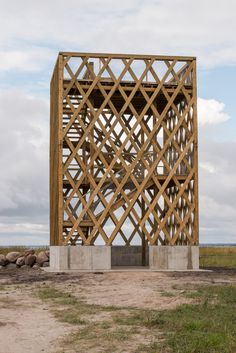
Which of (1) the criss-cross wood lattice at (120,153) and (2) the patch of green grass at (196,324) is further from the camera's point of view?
(1) the criss-cross wood lattice at (120,153)

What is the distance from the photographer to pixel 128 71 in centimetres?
3903

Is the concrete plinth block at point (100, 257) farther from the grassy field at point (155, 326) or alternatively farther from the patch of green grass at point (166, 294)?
the grassy field at point (155, 326)

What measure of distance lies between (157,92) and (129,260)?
12.5 meters

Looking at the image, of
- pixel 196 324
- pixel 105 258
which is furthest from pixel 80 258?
pixel 196 324

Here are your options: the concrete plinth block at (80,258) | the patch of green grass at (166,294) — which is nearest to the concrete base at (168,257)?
the concrete plinth block at (80,258)

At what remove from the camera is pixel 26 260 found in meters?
46.0

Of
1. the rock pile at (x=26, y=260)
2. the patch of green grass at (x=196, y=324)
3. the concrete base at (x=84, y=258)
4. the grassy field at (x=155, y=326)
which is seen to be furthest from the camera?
the rock pile at (x=26, y=260)

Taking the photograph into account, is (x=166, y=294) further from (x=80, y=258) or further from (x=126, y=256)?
(x=126, y=256)

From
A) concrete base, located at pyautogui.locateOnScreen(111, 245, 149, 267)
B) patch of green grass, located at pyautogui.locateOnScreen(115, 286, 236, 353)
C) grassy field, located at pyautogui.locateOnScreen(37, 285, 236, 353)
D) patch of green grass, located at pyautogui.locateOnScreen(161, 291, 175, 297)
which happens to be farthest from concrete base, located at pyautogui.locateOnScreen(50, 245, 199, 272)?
patch of green grass, located at pyautogui.locateOnScreen(115, 286, 236, 353)

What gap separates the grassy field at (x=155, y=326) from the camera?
14.1 metres

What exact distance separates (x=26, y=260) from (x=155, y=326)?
99.6 ft

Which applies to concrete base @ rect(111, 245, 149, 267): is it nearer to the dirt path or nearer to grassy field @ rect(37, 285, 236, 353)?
the dirt path

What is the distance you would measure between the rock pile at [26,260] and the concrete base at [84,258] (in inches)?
301

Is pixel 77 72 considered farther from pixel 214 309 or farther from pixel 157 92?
pixel 214 309
